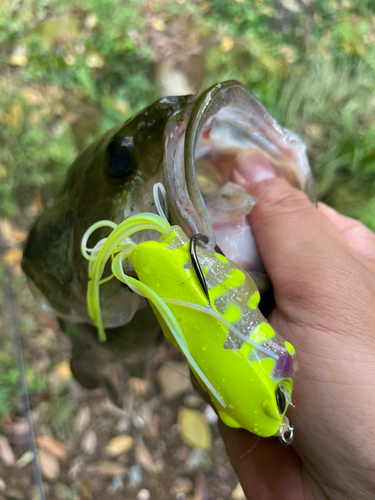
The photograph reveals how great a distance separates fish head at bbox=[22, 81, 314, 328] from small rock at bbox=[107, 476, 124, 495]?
4.11 feet

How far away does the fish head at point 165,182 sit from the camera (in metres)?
0.69

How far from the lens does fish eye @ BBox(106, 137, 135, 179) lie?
0.80 m

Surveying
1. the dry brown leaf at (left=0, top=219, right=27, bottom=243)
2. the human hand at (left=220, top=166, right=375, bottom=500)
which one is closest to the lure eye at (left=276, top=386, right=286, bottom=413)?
the human hand at (left=220, top=166, right=375, bottom=500)

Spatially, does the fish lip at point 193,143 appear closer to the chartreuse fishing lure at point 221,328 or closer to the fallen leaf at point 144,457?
the chartreuse fishing lure at point 221,328

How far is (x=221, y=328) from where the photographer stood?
0.58 m

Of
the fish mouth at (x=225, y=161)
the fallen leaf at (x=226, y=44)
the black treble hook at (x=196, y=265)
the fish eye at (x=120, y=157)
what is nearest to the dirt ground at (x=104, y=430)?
the fish mouth at (x=225, y=161)

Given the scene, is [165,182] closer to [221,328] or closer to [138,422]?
[221,328]

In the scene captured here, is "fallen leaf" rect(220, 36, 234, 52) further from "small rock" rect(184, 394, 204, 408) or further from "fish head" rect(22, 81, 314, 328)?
"small rock" rect(184, 394, 204, 408)

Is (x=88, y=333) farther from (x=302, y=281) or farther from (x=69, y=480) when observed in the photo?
(x=69, y=480)

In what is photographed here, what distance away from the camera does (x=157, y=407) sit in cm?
204

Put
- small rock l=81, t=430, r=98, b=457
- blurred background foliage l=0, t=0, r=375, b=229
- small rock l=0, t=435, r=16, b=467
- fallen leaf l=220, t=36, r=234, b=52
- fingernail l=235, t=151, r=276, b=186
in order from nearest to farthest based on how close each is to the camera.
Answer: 1. fingernail l=235, t=151, r=276, b=186
2. small rock l=0, t=435, r=16, b=467
3. small rock l=81, t=430, r=98, b=457
4. blurred background foliage l=0, t=0, r=375, b=229
5. fallen leaf l=220, t=36, r=234, b=52

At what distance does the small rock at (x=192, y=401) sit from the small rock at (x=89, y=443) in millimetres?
528

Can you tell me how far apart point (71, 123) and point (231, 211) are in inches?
67.4

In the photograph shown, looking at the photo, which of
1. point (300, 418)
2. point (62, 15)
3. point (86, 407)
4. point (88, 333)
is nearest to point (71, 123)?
point (62, 15)
